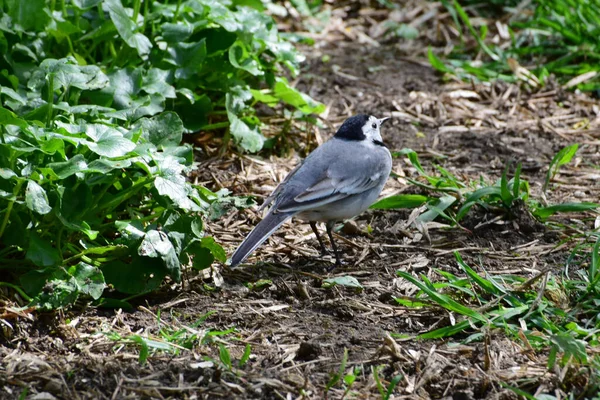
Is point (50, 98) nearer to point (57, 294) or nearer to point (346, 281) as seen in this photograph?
point (57, 294)

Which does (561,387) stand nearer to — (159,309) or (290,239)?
(159,309)

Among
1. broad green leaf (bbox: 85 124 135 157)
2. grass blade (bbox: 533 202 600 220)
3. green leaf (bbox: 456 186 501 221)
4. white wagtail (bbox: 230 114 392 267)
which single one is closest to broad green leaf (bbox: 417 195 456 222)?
green leaf (bbox: 456 186 501 221)

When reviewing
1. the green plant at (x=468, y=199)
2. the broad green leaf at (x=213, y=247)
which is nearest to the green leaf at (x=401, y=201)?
the green plant at (x=468, y=199)

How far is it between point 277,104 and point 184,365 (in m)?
4.16

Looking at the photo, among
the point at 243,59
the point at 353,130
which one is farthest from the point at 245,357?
the point at 243,59

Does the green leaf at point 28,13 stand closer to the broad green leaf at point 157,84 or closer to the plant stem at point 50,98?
the broad green leaf at point 157,84

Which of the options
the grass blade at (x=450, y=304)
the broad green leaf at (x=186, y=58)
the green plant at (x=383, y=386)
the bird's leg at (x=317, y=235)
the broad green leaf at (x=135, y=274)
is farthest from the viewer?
the broad green leaf at (x=186, y=58)

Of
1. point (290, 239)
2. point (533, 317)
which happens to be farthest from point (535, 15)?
point (533, 317)

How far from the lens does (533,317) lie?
4535 millimetres

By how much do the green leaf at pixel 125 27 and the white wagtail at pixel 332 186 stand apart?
1395mm

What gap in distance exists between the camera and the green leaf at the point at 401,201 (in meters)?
6.24

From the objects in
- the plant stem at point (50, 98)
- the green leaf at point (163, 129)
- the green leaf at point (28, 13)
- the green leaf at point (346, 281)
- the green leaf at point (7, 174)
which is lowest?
the green leaf at point (346, 281)

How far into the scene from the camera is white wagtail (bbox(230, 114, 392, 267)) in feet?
18.3

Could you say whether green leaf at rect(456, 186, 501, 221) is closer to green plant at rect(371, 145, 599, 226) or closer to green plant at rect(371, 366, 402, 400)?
green plant at rect(371, 145, 599, 226)
